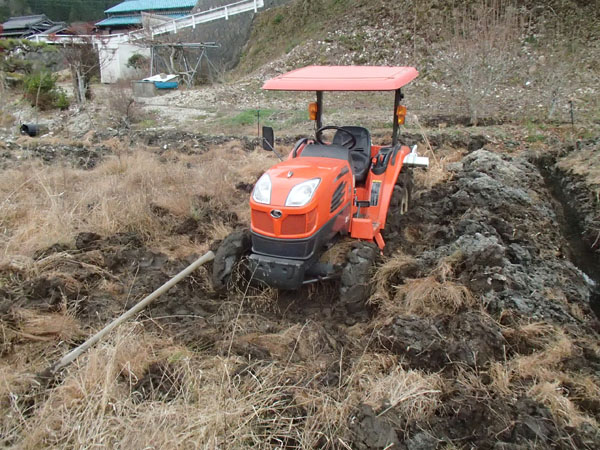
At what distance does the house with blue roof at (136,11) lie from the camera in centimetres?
3950

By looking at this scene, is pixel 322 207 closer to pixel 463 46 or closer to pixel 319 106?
pixel 319 106

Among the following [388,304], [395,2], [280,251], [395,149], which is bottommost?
[388,304]

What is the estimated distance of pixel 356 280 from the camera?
367cm

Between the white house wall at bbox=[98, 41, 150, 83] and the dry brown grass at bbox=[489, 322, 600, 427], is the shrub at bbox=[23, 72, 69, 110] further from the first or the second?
the dry brown grass at bbox=[489, 322, 600, 427]

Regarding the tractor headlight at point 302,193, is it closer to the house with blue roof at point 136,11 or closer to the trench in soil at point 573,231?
the trench in soil at point 573,231

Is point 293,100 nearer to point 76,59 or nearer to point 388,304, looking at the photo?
point 76,59

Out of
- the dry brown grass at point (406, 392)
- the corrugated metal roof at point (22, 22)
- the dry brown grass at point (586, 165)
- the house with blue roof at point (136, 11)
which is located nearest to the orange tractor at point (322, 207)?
the dry brown grass at point (406, 392)

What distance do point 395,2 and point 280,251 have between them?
19.8 m

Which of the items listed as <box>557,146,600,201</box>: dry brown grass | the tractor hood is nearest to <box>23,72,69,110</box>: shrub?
the tractor hood

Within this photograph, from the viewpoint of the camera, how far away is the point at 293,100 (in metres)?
15.4

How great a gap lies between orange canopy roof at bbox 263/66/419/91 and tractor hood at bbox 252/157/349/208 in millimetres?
599

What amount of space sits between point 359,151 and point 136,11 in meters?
46.1

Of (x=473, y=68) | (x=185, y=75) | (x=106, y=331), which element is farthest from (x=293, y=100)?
(x=106, y=331)

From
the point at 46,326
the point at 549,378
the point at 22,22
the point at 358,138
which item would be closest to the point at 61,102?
the point at 358,138
